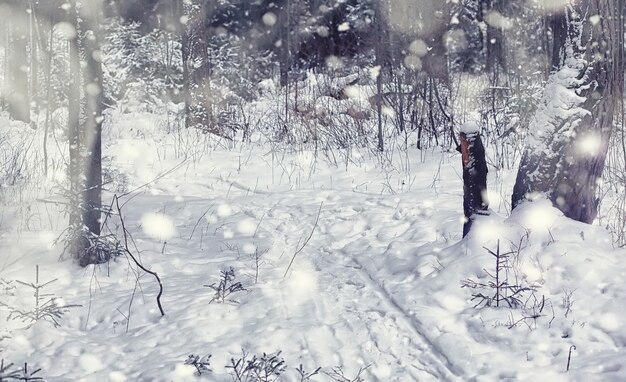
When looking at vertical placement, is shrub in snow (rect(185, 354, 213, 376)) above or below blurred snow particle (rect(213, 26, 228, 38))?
below

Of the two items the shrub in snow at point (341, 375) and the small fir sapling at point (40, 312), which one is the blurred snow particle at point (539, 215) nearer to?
the shrub in snow at point (341, 375)

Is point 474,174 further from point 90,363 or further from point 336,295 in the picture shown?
point 90,363

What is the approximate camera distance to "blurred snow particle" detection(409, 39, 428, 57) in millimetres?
12211

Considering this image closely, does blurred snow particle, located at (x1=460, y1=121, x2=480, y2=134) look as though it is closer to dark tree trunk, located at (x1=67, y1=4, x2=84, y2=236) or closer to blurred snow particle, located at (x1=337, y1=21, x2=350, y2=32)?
dark tree trunk, located at (x1=67, y1=4, x2=84, y2=236)

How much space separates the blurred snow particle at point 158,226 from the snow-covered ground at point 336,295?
1.5 inches

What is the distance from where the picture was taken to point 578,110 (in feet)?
14.2

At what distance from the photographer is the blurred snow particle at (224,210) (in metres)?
6.53

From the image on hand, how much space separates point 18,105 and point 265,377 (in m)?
16.0

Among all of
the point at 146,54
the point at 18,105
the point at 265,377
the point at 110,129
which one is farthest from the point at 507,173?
the point at 146,54

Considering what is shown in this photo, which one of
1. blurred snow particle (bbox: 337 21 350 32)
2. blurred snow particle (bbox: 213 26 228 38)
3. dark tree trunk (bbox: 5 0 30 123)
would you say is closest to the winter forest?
dark tree trunk (bbox: 5 0 30 123)

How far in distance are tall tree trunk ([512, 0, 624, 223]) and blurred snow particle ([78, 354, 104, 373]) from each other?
134 inches

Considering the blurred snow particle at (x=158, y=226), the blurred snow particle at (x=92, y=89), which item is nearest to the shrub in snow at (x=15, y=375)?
the blurred snow particle at (x=92, y=89)

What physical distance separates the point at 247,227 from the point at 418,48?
27.1ft

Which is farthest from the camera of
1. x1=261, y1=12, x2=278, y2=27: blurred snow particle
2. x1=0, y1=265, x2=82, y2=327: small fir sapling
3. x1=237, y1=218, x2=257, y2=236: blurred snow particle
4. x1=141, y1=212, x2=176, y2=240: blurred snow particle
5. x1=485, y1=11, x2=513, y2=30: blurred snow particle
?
x1=261, y1=12, x2=278, y2=27: blurred snow particle
